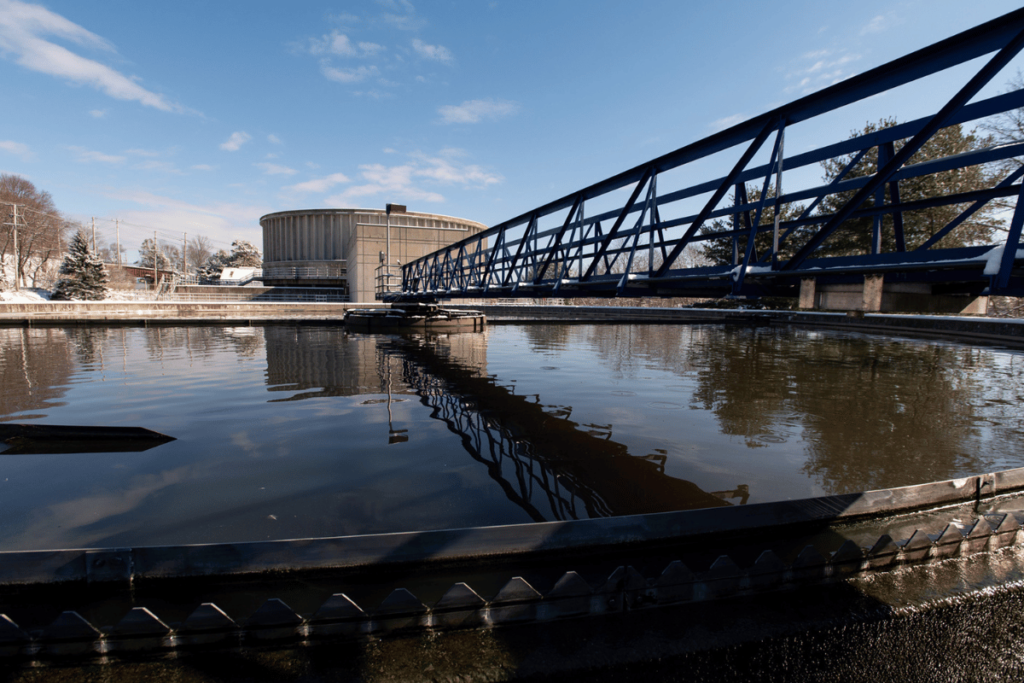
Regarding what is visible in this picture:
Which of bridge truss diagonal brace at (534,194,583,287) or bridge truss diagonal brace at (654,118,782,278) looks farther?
bridge truss diagonal brace at (534,194,583,287)

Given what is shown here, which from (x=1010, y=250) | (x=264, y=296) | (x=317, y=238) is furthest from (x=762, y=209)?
(x=317, y=238)

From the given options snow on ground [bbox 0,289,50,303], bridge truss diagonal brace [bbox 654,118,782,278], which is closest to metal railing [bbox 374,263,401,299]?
bridge truss diagonal brace [bbox 654,118,782,278]

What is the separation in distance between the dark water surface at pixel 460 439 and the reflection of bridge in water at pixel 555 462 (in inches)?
1.2

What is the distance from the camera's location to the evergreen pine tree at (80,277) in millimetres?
39319

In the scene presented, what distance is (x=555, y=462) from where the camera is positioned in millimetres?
5137

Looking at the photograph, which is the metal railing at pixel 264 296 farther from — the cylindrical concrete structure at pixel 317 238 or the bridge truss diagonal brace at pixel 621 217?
the bridge truss diagonal brace at pixel 621 217

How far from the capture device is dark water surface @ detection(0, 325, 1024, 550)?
3943 mm

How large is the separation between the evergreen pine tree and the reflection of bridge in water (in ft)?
155

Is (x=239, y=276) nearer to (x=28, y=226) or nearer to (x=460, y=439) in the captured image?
(x=28, y=226)

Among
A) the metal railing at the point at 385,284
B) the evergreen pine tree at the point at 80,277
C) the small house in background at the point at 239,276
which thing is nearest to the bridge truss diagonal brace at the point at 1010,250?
the metal railing at the point at 385,284

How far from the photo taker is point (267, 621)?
2377mm

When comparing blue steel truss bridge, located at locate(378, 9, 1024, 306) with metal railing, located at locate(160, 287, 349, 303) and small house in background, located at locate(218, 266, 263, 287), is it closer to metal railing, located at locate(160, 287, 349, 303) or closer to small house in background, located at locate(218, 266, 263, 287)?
metal railing, located at locate(160, 287, 349, 303)

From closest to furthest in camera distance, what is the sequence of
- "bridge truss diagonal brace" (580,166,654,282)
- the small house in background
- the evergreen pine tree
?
"bridge truss diagonal brace" (580,166,654,282)
the evergreen pine tree
the small house in background

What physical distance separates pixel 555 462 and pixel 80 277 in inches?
2049
